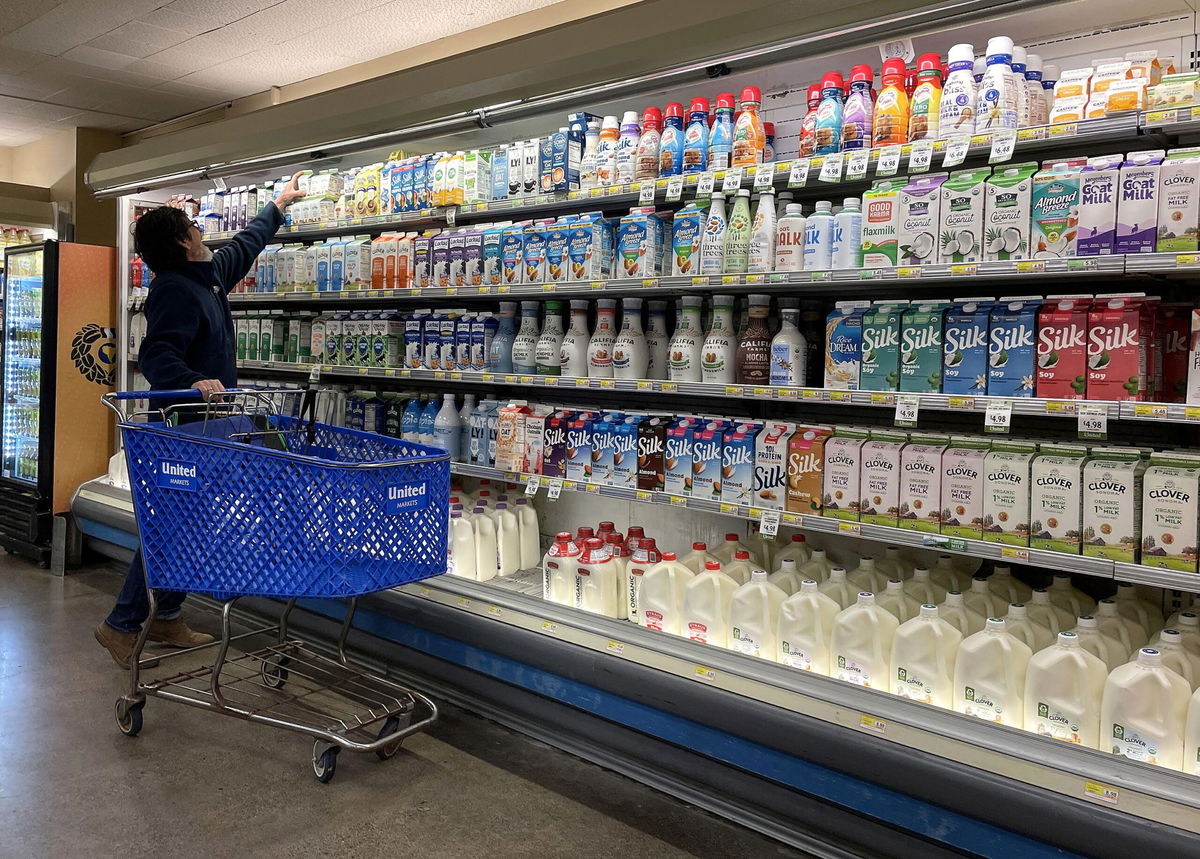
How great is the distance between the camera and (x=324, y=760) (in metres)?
2.81

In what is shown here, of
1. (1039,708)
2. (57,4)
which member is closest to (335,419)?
(57,4)

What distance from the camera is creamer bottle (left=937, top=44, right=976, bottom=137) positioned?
8.02 feet

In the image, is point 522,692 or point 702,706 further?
point 522,692

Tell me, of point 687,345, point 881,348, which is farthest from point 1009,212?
point 687,345

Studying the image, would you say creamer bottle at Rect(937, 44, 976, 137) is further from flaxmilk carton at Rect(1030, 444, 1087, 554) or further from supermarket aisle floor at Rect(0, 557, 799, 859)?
supermarket aisle floor at Rect(0, 557, 799, 859)

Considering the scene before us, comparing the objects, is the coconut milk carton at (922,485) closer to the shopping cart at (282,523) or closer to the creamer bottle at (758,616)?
the creamer bottle at (758,616)

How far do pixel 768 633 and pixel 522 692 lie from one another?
95 centimetres

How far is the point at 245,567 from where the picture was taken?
2.64m

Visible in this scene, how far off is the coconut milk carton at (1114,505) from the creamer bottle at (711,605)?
1.03m

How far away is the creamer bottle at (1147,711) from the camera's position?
2037mm

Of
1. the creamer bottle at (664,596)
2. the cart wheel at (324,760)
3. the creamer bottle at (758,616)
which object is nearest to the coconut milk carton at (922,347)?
the creamer bottle at (758,616)

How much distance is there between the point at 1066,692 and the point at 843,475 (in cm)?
80

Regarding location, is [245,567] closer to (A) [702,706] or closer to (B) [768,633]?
(A) [702,706]

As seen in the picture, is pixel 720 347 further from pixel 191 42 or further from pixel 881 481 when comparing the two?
pixel 191 42
